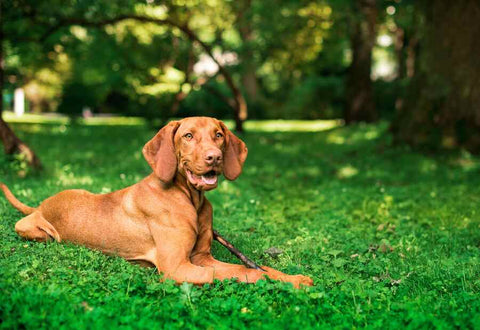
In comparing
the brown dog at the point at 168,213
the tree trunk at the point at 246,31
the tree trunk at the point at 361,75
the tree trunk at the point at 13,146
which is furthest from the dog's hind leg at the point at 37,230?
the tree trunk at the point at 361,75

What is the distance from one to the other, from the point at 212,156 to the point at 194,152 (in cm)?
20

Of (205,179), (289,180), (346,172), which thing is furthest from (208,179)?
(346,172)

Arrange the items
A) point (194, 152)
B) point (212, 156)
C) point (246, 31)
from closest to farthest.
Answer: point (212, 156) < point (194, 152) < point (246, 31)

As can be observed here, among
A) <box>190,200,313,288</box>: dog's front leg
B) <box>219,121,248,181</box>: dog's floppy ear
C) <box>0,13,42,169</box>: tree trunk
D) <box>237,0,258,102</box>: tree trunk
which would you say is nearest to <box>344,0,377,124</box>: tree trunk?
<box>237,0,258,102</box>: tree trunk

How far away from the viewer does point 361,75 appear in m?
21.0

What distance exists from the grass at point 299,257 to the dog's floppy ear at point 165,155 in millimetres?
886

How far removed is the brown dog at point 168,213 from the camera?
14.8 ft

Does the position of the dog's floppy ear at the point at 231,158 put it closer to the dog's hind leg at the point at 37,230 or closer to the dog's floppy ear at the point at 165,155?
the dog's floppy ear at the point at 165,155

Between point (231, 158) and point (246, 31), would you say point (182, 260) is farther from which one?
point (246, 31)

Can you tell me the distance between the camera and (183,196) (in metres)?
4.79

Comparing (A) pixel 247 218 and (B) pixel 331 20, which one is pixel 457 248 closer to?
(A) pixel 247 218

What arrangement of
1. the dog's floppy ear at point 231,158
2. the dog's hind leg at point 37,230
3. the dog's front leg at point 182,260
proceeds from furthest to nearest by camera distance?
1. the dog's hind leg at point 37,230
2. the dog's floppy ear at point 231,158
3. the dog's front leg at point 182,260

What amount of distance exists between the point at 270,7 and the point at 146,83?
5.80 meters

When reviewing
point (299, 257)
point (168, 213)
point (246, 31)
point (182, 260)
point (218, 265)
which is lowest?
point (299, 257)
